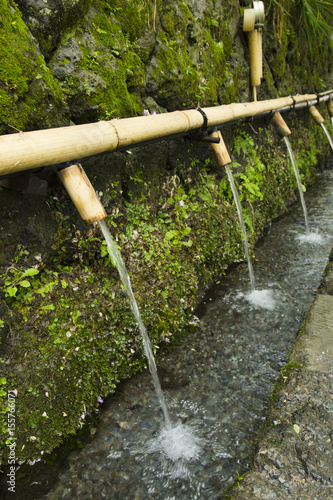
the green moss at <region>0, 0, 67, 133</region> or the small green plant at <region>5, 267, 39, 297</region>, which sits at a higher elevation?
the green moss at <region>0, 0, 67, 133</region>

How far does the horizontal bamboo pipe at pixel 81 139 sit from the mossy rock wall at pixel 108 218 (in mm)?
332

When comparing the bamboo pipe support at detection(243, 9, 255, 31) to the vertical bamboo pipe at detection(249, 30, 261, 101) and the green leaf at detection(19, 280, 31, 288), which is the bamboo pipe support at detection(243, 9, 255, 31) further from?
the green leaf at detection(19, 280, 31, 288)

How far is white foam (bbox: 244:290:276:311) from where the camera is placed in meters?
3.90

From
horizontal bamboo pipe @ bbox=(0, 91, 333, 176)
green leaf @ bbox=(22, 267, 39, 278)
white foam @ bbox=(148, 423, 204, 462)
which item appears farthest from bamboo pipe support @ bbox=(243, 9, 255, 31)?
white foam @ bbox=(148, 423, 204, 462)

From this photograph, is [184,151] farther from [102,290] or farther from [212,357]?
[212,357]

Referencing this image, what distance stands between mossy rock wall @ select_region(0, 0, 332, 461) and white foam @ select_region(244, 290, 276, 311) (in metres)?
0.56

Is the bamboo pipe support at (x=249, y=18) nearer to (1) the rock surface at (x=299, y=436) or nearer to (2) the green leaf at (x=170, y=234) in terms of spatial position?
(2) the green leaf at (x=170, y=234)

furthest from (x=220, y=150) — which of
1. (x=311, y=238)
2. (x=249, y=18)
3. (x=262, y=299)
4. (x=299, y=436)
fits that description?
(x=299, y=436)

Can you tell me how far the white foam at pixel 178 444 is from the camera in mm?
2449

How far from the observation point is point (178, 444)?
8.32 feet

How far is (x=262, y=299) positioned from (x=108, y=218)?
2.17 meters

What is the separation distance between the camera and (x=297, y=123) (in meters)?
7.73

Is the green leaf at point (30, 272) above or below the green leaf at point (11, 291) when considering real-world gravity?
above

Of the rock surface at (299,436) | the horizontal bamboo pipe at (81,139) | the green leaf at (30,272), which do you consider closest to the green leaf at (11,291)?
the green leaf at (30,272)
